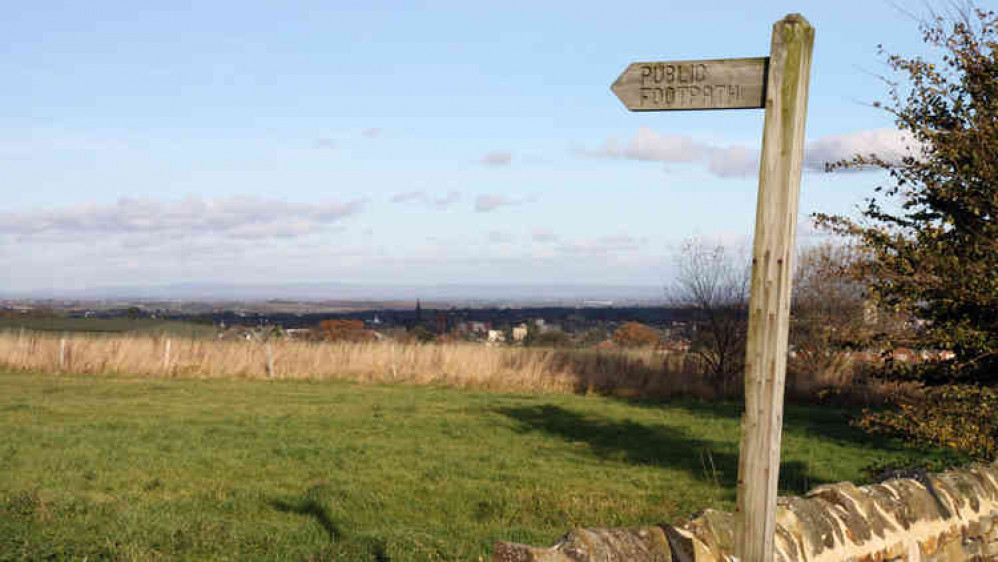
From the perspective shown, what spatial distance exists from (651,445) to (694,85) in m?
10.8

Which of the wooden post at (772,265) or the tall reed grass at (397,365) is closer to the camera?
the wooden post at (772,265)

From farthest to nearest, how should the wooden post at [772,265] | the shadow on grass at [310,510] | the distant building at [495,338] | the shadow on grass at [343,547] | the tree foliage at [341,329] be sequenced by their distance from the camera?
the tree foliage at [341,329]
the distant building at [495,338]
the shadow on grass at [310,510]
the shadow on grass at [343,547]
the wooden post at [772,265]

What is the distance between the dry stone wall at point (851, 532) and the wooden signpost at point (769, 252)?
33 centimetres

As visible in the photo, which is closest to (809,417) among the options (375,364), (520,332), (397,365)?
(397,365)

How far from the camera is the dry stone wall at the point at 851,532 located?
359 centimetres

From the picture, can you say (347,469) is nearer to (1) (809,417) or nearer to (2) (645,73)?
(2) (645,73)

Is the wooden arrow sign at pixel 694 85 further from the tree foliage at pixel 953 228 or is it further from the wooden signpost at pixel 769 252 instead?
the tree foliage at pixel 953 228

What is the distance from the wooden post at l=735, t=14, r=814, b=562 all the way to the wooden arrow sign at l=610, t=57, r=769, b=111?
0.09 m

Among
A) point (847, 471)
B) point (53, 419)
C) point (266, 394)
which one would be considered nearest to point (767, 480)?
point (847, 471)

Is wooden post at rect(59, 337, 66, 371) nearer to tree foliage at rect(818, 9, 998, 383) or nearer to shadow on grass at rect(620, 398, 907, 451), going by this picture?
shadow on grass at rect(620, 398, 907, 451)

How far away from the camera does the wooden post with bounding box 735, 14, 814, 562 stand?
12.3 feet

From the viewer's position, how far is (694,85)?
3926mm

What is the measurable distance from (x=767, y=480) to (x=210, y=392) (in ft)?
61.0

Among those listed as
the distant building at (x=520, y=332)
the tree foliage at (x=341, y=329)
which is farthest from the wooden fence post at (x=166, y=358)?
the distant building at (x=520, y=332)
